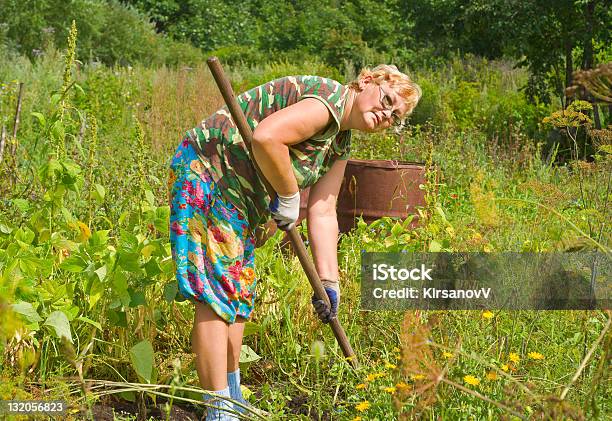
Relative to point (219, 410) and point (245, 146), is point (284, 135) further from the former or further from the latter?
point (219, 410)

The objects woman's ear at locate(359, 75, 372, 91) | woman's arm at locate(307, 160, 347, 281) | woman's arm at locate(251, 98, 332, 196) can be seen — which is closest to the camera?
woman's arm at locate(251, 98, 332, 196)

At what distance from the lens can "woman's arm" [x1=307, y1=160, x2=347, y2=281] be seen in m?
2.89

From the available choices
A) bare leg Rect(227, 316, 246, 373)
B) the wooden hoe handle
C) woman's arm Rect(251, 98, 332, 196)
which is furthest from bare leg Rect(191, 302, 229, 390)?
woman's arm Rect(251, 98, 332, 196)

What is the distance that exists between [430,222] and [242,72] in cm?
949

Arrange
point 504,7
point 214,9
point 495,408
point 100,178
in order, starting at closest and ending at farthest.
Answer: point 495,408 → point 100,178 → point 504,7 → point 214,9

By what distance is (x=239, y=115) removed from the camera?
2.46 m

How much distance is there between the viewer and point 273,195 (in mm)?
2654

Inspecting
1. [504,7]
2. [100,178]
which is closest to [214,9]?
[504,7]

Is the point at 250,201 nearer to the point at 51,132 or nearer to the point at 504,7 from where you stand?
the point at 51,132

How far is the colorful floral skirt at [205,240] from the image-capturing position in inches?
101

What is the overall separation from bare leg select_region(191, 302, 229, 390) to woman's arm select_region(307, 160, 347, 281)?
479 mm

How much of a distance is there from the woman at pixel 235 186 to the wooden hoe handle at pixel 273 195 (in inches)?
1.8
